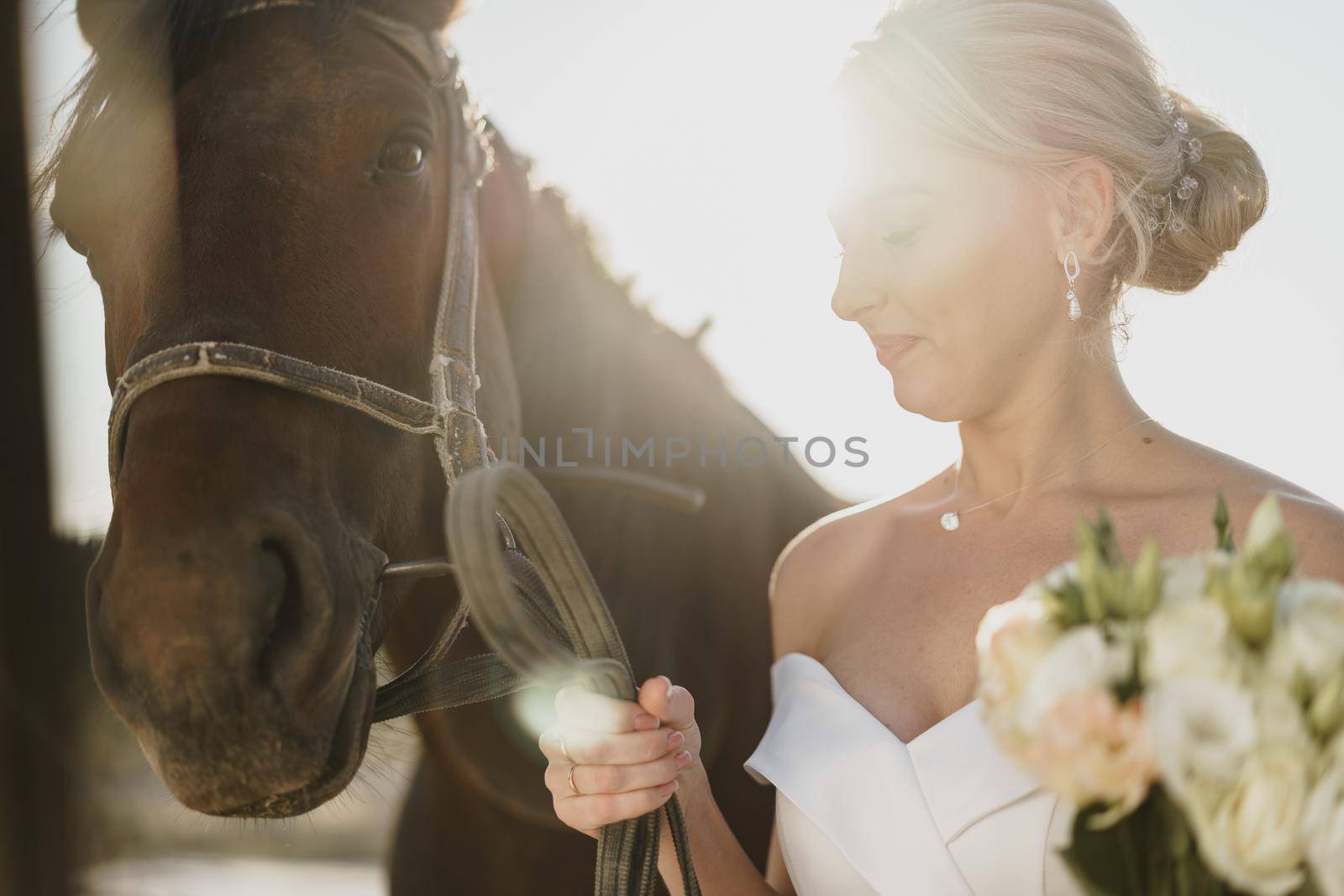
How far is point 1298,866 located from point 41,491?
3.65 m

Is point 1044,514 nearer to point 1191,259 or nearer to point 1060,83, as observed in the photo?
point 1191,259

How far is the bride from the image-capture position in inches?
62.9

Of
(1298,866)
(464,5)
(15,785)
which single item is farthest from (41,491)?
(1298,866)

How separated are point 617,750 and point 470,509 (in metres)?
0.40

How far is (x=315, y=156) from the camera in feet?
5.11

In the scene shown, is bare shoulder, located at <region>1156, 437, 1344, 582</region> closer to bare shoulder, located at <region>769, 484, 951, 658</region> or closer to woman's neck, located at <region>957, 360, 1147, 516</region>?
woman's neck, located at <region>957, 360, 1147, 516</region>

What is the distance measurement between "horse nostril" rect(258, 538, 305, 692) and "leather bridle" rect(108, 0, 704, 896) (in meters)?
0.16

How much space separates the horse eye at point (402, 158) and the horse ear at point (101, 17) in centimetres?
48

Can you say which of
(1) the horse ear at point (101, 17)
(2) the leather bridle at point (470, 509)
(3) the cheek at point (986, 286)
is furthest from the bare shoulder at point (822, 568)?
(1) the horse ear at point (101, 17)

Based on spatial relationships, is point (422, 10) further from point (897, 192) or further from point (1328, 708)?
point (1328, 708)

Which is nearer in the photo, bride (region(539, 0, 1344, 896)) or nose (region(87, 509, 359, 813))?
nose (region(87, 509, 359, 813))

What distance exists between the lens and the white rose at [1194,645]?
2.37ft

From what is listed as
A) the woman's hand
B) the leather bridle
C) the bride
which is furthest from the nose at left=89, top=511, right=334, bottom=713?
the bride

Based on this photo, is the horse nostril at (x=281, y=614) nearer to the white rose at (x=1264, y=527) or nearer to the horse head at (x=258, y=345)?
the horse head at (x=258, y=345)
